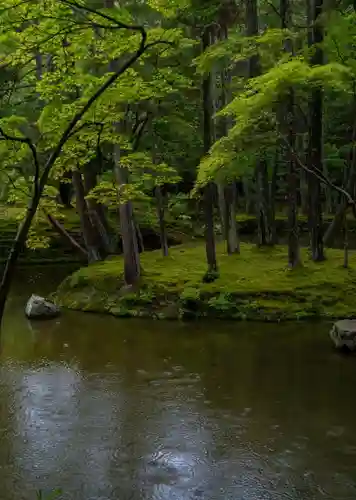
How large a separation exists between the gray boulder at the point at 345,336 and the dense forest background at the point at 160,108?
2.62m

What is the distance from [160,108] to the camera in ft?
54.4

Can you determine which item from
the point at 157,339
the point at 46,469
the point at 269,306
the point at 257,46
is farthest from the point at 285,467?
the point at 257,46

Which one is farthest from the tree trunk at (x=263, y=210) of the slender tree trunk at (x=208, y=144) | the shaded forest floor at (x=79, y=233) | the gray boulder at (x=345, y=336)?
the gray boulder at (x=345, y=336)

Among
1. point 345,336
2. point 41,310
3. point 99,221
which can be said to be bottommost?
point 345,336

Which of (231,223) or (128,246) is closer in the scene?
(128,246)

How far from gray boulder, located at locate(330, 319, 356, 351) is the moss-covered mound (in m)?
1.94

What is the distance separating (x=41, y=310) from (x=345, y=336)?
7.39m

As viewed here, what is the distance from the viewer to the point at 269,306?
13.4m

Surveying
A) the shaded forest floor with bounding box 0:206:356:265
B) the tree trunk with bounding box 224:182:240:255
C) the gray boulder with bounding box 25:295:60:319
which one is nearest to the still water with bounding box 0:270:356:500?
the gray boulder with bounding box 25:295:60:319

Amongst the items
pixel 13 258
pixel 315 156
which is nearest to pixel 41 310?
pixel 315 156

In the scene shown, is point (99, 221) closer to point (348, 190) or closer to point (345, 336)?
point (348, 190)

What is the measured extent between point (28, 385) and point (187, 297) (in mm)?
5243

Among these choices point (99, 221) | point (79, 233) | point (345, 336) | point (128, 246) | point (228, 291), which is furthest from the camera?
point (79, 233)

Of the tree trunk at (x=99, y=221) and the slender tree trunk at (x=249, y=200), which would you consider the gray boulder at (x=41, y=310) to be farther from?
the slender tree trunk at (x=249, y=200)
